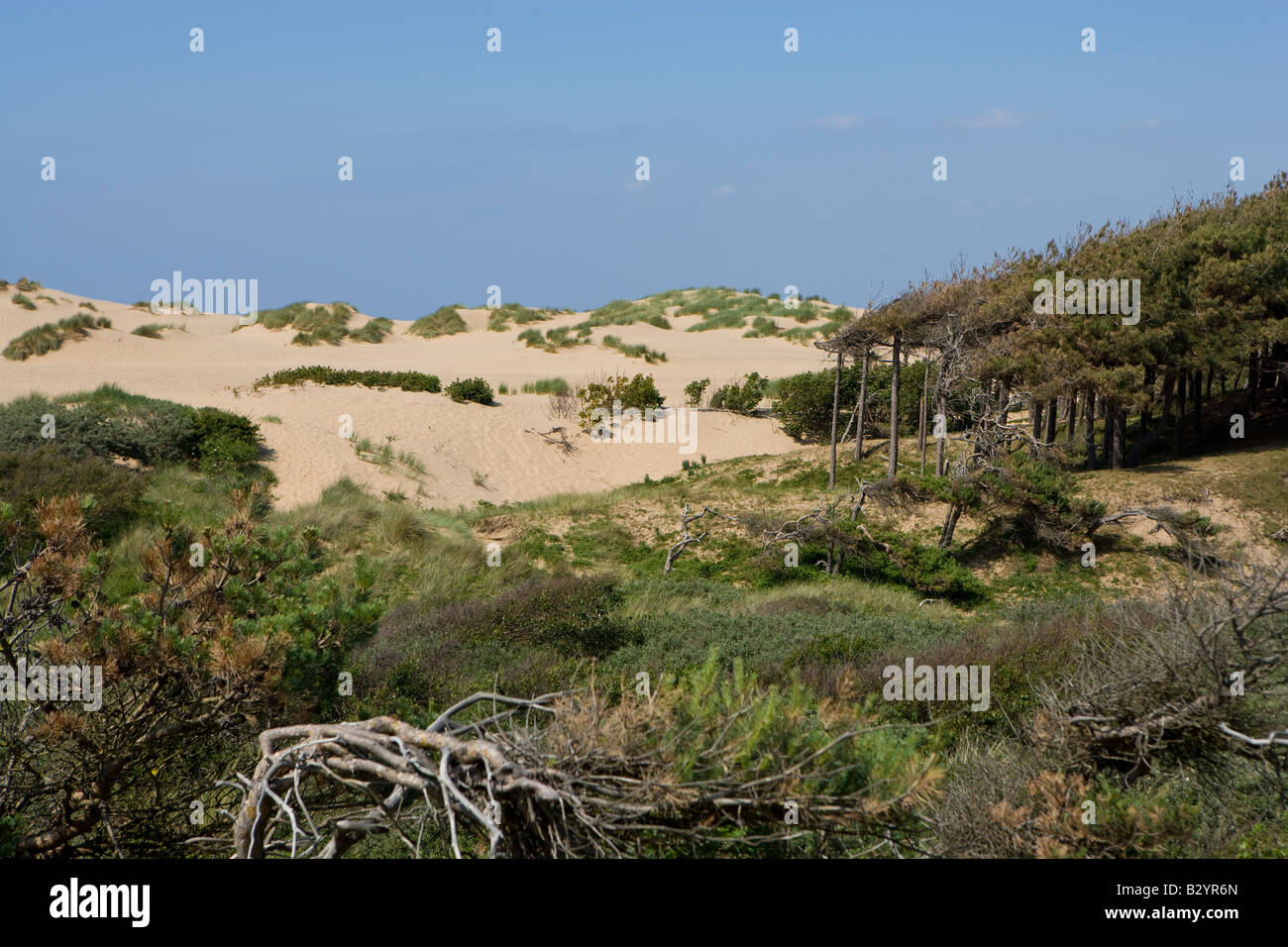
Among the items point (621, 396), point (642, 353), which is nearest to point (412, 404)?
point (621, 396)

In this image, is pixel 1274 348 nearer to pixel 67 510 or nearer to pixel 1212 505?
pixel 1212 505

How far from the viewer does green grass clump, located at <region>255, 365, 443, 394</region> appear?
25.2 metres

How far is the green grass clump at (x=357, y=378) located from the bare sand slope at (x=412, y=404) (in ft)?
1.60

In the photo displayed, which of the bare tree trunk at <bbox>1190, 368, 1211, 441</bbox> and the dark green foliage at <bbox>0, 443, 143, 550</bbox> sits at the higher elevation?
the bare tree trunk at <bbox>1190, 368, 1211, 441</bbox>

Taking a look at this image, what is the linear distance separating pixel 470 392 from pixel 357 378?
2981 mm

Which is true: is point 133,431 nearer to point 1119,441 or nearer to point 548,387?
point 548,387

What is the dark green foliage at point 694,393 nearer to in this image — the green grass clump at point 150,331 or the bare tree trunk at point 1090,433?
the bare tree trunk at point 1090,433

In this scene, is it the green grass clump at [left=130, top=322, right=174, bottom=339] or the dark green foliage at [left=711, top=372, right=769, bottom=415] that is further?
the green grass clump at [left=130, top=322, right=174, bottom=339]

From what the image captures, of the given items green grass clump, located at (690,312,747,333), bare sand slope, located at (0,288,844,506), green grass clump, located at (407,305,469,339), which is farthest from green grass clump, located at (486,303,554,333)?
green grass clump, located at (690,312,747,333)

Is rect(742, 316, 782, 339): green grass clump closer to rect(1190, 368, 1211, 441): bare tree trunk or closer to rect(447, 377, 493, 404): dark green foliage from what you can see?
rect(447, 377, 493, 404): dark green foliage

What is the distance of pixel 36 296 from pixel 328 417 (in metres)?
22.1

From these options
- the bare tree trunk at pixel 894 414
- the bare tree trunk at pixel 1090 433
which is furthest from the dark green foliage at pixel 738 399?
the bare tree trunk at pixel 1090 433

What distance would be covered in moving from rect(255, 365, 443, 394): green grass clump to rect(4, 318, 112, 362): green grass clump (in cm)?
792

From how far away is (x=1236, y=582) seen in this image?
413 cm
